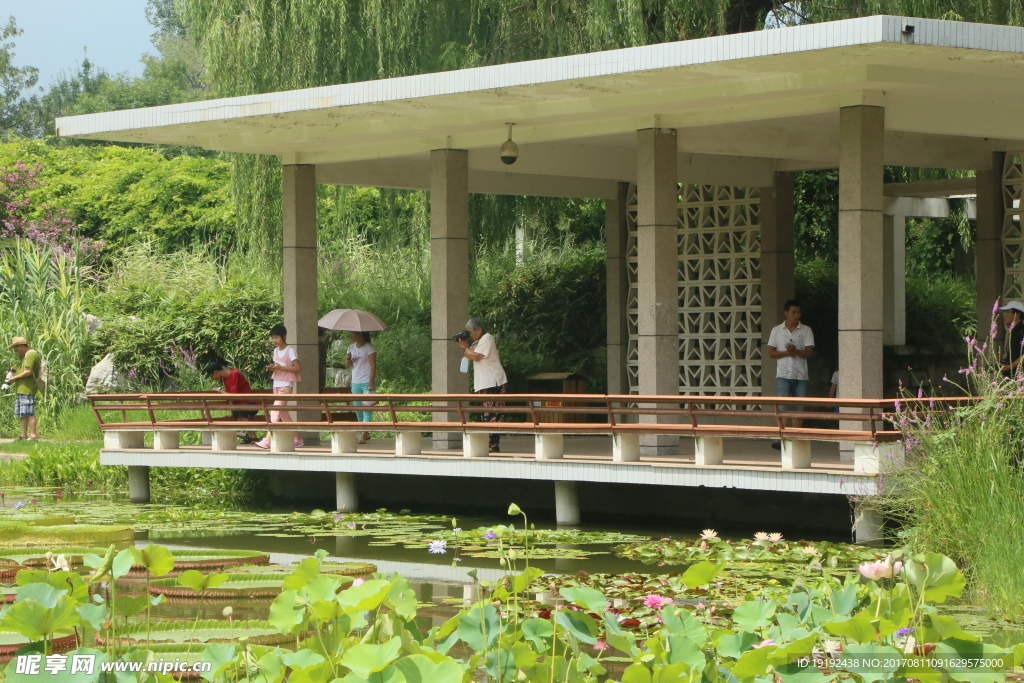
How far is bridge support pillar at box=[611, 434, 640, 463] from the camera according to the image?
44.2 ft

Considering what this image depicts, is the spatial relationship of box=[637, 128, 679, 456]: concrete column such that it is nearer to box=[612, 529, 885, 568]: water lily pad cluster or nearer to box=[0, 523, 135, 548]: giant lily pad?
box=[612, 529, 885, 568]: water lily pad cluster

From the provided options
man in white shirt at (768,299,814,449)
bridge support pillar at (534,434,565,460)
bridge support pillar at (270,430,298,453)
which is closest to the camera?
bridge support pillar at (534,434,565,460)

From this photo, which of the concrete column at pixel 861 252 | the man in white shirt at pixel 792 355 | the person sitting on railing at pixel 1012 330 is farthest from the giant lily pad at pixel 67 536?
the person sitting on railing at pixel 1012 330

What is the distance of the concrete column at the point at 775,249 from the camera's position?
19203mm

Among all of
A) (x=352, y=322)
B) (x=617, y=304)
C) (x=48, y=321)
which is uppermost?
(x=617, y=304)

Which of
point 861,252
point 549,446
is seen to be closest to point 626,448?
point 549,446

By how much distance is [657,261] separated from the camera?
14.5 m

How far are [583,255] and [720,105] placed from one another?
1256 centimetres

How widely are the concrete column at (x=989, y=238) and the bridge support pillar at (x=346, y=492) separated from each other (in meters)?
8.14

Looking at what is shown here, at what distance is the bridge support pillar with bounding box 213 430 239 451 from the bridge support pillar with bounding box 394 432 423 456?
2.38 metres

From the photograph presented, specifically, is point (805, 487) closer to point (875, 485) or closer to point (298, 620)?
point (875, 485)

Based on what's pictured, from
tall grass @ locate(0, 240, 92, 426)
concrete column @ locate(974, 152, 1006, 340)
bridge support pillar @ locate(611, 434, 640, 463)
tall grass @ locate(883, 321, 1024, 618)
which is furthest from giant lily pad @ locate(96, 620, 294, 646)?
tall grass @ locate(0, 240, 92, 426)

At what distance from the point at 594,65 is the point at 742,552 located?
456 cm

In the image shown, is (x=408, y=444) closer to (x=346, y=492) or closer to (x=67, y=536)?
(x=346, y=492)
